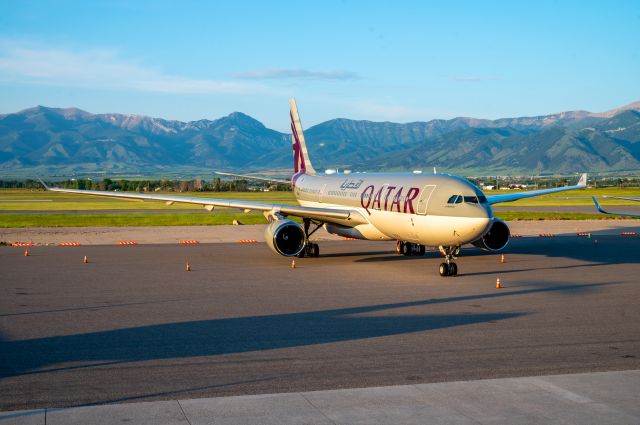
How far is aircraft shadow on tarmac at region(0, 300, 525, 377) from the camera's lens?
14.7 metres

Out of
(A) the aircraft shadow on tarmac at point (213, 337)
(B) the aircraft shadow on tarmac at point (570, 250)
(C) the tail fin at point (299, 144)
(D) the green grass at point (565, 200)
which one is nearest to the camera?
(A) the aircraft shadow on tarmac at point (213, 337)

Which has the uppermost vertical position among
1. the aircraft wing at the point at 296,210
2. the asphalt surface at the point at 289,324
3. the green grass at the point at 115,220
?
the aircraft wing at the point at 296,210

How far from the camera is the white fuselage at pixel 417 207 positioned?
2605 cm

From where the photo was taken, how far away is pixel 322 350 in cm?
1550

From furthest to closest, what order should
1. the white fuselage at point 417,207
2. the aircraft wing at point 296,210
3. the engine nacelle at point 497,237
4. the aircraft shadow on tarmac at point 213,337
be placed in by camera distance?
the aircraft wing at point 296,210
the engine nacelle at point 497,237
the white fuselage at point 417,207
the aircraft shadow on tarmac at point 213,337

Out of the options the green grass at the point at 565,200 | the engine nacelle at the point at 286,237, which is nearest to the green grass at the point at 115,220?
the engine nacelle at the point at 286,237

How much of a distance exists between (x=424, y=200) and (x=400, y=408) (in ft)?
55.2

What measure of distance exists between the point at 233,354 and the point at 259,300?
6.81m

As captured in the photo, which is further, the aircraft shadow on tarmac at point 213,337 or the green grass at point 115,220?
the green grass at point 115,220

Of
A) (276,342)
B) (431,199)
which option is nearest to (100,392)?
(276,342)

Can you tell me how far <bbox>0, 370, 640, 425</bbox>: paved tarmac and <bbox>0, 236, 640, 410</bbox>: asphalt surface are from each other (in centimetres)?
53

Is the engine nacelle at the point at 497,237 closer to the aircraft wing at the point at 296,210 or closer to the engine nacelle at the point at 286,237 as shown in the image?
the aircraft wing at the point at 296,210

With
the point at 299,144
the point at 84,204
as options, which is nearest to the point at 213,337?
the point at 299,144

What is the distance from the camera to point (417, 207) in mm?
27859
